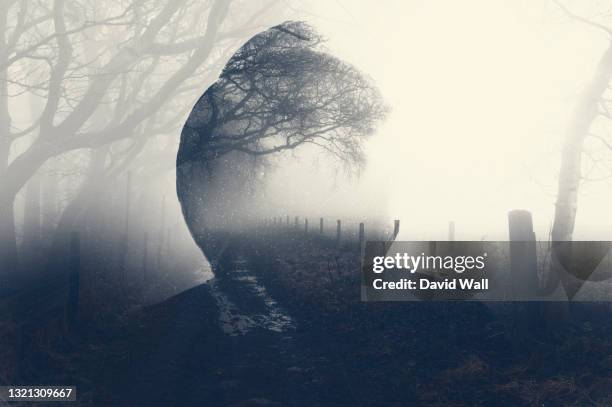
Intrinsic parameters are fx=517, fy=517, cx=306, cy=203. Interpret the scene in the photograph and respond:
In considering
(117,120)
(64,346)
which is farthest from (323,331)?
(117,120)

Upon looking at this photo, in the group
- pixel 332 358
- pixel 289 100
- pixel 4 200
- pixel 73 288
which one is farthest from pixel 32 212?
pixel 332 358

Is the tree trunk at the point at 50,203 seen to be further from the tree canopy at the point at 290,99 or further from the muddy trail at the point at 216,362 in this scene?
the muddy trail at the point at 216,362

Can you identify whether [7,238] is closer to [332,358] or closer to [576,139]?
[332,358]

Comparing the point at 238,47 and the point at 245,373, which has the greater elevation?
the point at 238,47

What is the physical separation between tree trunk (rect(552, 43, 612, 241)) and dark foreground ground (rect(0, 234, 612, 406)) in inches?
57.6

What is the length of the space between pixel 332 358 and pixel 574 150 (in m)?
5.53

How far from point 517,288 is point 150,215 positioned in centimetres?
3156

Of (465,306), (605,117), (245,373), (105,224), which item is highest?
(605,117)

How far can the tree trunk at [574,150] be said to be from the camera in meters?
8.79

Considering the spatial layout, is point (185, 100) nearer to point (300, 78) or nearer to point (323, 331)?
point (300, 78)

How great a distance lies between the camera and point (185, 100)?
931 inches

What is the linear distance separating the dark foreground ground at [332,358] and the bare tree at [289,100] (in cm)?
802

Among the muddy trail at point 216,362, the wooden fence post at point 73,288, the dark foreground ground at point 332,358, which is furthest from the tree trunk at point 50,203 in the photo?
the wooden fence post at point 73,288

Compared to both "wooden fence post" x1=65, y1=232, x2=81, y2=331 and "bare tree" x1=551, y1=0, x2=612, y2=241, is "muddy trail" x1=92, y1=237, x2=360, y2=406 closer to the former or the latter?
"wooden fence post" x1=65, y1=232, x2=81, y2=331
